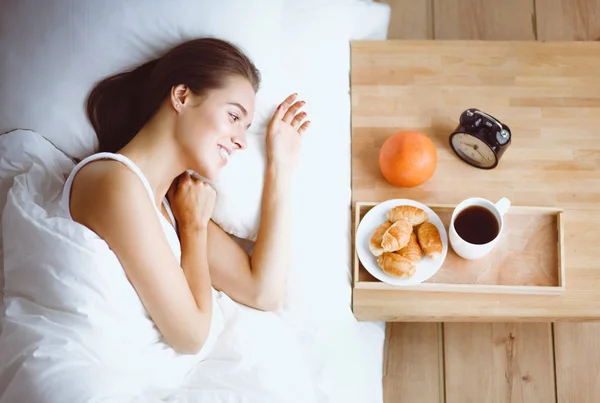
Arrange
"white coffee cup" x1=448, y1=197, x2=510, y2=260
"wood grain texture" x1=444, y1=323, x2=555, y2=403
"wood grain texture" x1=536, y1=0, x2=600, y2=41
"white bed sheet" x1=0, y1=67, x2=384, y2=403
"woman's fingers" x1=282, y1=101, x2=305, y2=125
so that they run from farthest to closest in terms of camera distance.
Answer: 1. "wood grain texture" x1=536, y1=0, x2=600, y2=41
2. "wood grain texture" x1=444, y1=323, x2=555, y2=403
3. "woman's fingers" x1=282, y1=101, x2=305, y2=125
4. "white coffee cup" x1=448, y1=197, x2=510, y2=260
5. "white bed sheet" x1=0, y1=67, x2=384, y2=403

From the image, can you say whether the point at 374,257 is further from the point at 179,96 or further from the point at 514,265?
the point at 179,96

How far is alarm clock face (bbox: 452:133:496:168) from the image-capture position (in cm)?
114

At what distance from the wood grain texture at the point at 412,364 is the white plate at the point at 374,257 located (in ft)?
1.42

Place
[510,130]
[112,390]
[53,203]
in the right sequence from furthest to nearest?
[510,130] < [53,203] < [112,390]

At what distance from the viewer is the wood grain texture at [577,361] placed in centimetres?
148

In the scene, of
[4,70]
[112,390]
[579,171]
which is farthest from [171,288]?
[579,171]

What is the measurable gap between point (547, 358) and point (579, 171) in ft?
1.81

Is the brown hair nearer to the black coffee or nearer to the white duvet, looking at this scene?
the white duvet

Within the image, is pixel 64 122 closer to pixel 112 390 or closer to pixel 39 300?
pixel 39 300

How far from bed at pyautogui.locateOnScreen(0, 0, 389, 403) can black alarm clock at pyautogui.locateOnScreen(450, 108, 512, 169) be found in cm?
23

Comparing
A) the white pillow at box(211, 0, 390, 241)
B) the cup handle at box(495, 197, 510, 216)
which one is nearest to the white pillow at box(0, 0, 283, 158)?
the white pillow at box(211, 0, 390, 241)

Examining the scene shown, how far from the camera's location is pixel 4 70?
3.75 ft

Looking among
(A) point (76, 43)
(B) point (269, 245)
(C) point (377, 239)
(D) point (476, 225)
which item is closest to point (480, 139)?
(D) point (476, 225)

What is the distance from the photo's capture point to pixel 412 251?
3.64ft
